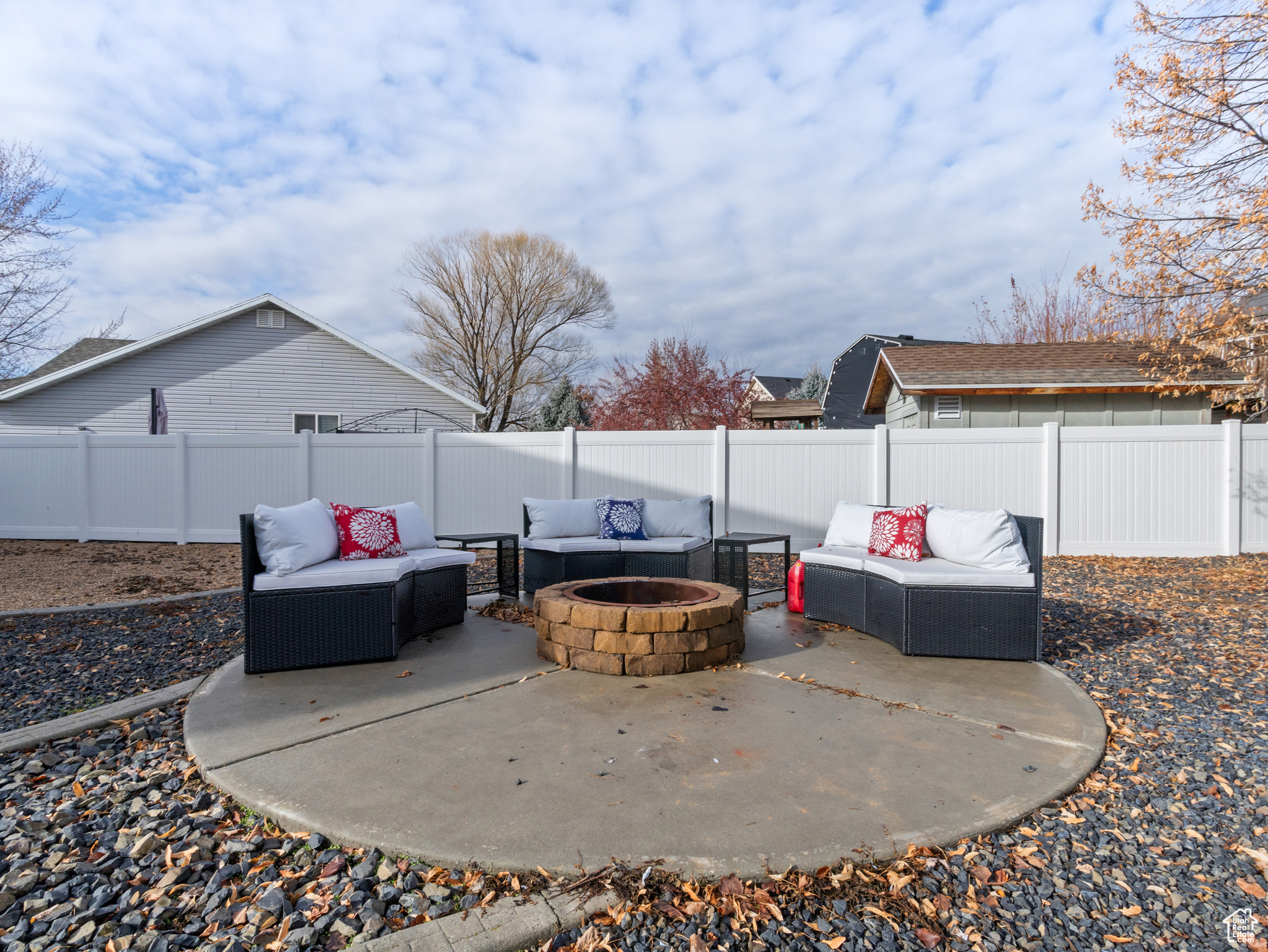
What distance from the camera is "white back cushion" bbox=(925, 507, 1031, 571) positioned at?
415 cm

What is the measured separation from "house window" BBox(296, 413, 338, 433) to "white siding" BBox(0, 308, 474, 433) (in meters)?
0.13

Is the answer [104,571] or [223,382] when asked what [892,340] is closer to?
[223,382]

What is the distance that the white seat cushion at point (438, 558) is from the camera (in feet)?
14.9

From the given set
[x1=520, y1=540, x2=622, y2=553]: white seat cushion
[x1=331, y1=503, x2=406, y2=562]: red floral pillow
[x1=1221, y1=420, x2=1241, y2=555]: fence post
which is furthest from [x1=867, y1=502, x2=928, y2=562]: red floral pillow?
[x1=1221, y1=420, x2=1241, y2=555]: fence post

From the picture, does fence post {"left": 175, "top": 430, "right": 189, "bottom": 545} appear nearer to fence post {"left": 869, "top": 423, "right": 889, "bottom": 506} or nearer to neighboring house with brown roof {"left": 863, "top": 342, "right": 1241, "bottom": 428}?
fence post {"left": 869, "top": 423, "right": 889, "bottom": 506}

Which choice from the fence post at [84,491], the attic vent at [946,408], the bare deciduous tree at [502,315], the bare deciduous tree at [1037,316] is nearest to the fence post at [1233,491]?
the attic vent at [946,408]

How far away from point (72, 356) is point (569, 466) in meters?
15.5

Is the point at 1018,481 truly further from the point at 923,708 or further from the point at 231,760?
the point at 231,760

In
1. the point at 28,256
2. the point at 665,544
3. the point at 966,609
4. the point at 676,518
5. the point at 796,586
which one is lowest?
the point at 796,586

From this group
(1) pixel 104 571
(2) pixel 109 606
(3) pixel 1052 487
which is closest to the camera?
(2) pixel 109 606

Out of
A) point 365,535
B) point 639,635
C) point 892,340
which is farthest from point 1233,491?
point 892,340

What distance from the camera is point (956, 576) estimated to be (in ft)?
13.4

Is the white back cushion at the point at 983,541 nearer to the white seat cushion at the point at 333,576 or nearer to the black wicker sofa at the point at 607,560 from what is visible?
the black wicker sofa at the point at 607,560

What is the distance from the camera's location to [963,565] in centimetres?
434
